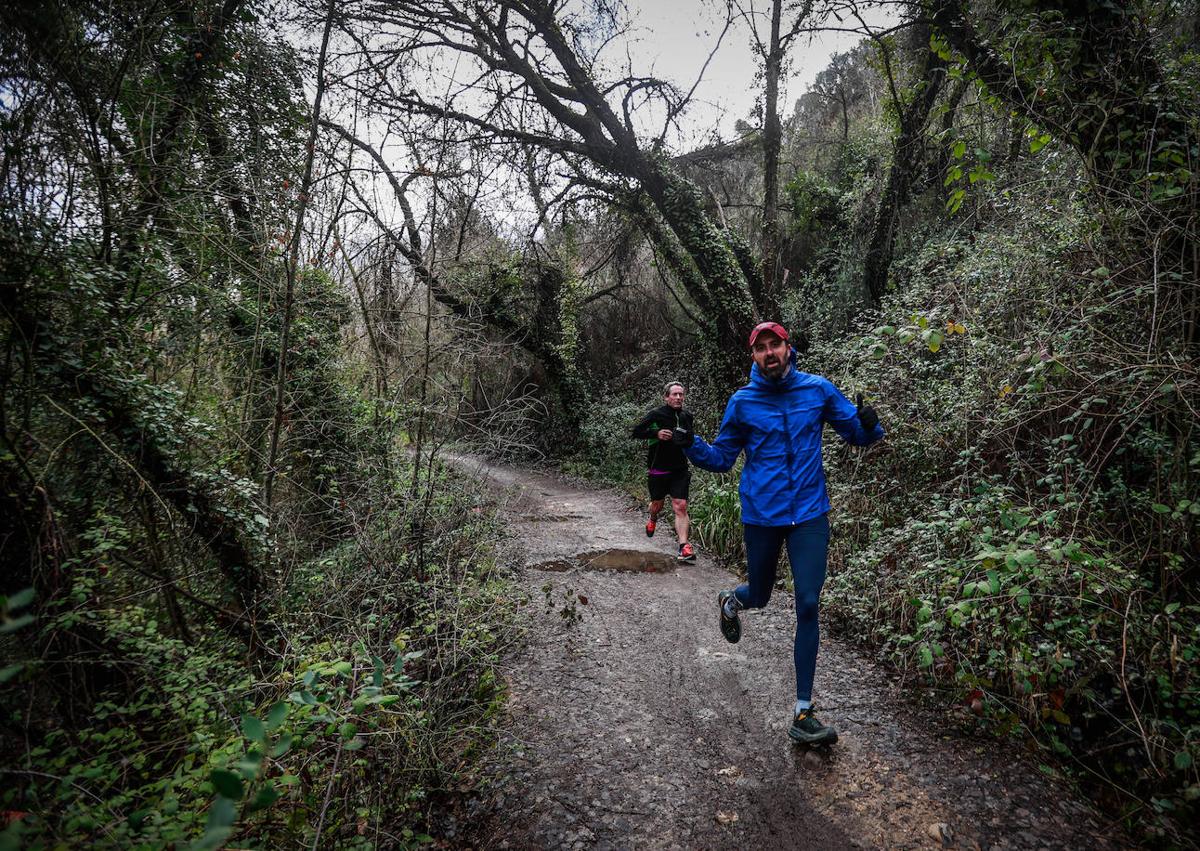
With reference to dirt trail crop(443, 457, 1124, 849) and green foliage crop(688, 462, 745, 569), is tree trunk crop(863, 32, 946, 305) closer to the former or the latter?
green foliage crop(688, 462, 745, 569)

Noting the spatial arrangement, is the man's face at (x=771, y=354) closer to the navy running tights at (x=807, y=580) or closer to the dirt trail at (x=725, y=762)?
the navy running tights at (x=807, y=580)

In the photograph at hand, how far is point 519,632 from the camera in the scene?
183 inches

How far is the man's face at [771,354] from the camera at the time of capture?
130 inches

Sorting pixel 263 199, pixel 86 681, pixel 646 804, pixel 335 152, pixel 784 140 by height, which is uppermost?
pixel 784 140

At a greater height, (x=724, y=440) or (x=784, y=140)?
(x=784, y=140)

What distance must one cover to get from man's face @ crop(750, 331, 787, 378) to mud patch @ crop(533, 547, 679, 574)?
3686 mm

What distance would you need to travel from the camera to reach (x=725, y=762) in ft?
10.2

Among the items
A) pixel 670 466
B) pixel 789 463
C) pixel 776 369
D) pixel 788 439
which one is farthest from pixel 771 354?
pixel 670 466

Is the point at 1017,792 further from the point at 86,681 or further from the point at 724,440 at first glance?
the point at 86,681

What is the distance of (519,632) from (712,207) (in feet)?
36.4

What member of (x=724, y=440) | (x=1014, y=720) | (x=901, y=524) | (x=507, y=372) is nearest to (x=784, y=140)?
(x=507, y=372)

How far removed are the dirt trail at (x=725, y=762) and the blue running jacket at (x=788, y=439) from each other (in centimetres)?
138

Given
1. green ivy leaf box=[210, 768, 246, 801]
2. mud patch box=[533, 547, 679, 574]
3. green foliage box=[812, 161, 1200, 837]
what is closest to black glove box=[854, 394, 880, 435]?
green foliage box=[812, 161, 1200, 837]

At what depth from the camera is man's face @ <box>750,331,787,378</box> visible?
3.31m
